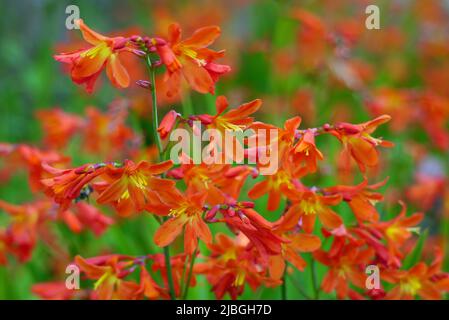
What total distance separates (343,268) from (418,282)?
0.17m

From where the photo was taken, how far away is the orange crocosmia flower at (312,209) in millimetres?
1301

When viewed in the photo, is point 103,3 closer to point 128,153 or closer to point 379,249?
point 128,153

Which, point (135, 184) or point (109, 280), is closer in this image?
point (135, 184)

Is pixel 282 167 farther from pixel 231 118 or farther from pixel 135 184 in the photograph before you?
pixel 135 184

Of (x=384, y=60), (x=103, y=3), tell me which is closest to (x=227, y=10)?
(x=103, y=3)

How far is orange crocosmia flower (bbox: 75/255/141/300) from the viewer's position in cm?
134

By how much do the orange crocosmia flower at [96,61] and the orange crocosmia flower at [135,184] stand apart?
0.15 meters

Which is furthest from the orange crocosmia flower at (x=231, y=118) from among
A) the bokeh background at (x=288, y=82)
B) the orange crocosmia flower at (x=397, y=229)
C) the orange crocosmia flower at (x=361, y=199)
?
the bokeh background at (x=288, y=82)

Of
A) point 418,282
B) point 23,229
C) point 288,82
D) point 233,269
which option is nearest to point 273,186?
point 233,269

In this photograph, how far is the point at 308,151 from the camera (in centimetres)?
122

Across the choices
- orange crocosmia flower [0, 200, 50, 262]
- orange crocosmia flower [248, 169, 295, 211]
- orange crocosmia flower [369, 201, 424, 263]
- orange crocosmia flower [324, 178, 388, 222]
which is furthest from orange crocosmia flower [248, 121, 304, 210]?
orange crocosmia flower [0, 200, 50, 262]

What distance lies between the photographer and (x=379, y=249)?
1.41 metres

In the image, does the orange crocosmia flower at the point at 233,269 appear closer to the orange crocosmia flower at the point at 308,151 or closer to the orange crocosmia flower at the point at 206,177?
the orange crocosmia flower at the point at 206,177
